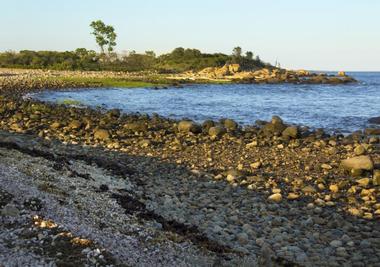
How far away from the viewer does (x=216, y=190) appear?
1291cm

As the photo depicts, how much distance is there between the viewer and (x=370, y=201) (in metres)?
12.1

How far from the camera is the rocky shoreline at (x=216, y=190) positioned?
848 cm

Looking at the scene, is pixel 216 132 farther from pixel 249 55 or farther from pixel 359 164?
pixel 249 55

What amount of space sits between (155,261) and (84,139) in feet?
45.6

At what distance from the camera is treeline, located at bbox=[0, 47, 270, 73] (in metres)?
99.1

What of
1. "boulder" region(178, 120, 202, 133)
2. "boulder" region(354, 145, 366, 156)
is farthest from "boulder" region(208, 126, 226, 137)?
"boulder" region(354, 145, 366, 156)

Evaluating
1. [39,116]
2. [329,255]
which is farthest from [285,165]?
[39,116]

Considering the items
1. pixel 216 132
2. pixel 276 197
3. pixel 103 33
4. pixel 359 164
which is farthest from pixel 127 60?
pixel 276 197

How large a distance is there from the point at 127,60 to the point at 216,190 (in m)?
119

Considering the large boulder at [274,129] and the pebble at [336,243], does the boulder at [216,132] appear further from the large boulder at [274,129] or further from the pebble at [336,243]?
the pebble at [336,243]

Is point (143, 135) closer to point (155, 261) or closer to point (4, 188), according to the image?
point (4, 188)

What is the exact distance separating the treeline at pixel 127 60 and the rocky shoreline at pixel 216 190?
79.2m

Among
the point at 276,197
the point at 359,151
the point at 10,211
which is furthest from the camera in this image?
the point at 359,151

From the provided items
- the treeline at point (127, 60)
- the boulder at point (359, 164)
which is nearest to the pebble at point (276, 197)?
the boulder at point (359, 164)
